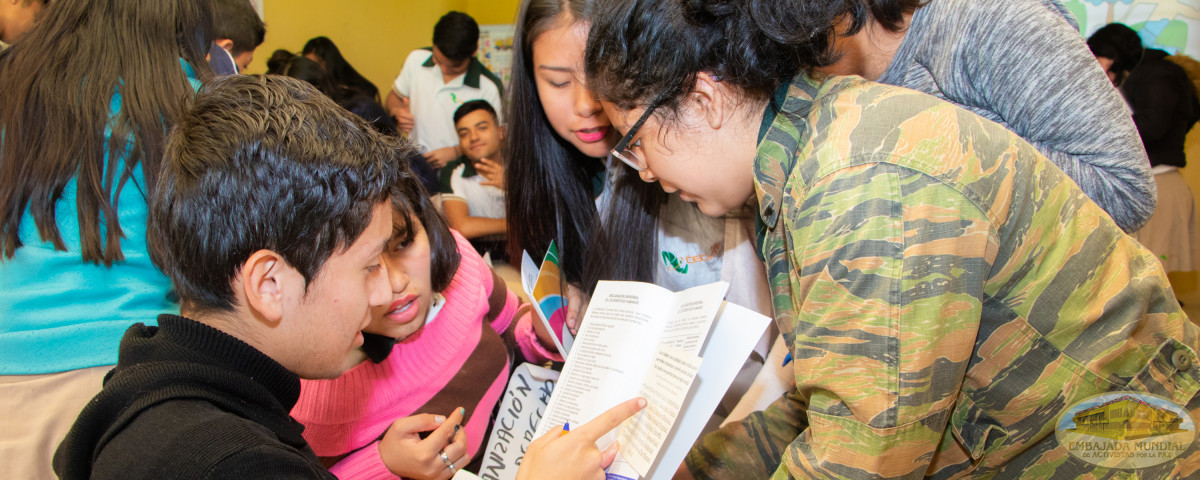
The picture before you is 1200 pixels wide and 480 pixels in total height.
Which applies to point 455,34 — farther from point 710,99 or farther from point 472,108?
point 710,99

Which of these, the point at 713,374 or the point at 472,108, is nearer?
the point at 713,374

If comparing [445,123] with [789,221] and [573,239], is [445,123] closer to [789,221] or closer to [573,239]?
[573,239]

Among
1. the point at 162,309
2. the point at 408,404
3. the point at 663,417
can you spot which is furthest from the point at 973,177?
the point at 162,309

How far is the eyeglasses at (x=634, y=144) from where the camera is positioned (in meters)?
1.00

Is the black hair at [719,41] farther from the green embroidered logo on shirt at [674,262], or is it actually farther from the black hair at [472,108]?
the black hair at [472,108]

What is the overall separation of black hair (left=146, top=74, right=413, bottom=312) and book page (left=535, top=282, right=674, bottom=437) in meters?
0.41

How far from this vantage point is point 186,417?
2.66 ft

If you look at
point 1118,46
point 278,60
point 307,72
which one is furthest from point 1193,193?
point 278,60

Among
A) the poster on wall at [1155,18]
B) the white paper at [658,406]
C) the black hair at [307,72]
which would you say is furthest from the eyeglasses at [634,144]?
the poster on wall at [1155,18]

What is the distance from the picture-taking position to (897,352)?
2.47ft

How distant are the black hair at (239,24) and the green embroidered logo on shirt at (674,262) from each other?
1.90 metres

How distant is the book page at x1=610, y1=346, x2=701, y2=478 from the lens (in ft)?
3.08

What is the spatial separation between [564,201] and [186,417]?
102 cm

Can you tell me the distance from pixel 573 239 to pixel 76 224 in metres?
0.99
